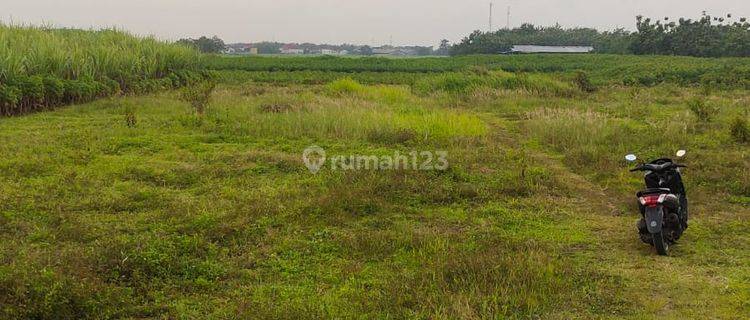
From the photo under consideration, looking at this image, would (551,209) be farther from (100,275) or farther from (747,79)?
(747,79)

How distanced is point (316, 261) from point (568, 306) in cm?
215

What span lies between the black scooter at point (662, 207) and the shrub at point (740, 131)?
18.5 feet

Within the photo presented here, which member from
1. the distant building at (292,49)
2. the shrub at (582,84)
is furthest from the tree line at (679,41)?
the distant building at (292,49)

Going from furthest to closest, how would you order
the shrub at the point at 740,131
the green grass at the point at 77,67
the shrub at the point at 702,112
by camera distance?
the green grass at the point at 77,67 → the shrub at the point at 702,112 → the shrub at the point at 740,131

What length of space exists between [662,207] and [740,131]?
6483 mm

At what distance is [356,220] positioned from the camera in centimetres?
657

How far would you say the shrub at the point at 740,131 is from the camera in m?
10.7

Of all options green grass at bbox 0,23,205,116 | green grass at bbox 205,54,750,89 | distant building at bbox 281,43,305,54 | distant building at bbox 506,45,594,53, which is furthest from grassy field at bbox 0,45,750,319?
distant building at bbox 281,43,305,54

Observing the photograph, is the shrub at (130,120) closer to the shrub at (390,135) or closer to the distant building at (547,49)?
the shrub at (390,135)

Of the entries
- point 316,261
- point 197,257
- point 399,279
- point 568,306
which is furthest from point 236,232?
A: point 568,306

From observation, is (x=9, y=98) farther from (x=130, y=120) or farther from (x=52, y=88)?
(x=130, y=120)

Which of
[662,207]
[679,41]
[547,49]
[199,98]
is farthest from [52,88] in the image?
[547,49]

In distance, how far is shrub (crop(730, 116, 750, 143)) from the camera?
420 inches

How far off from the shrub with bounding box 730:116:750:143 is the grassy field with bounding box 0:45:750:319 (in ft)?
0.95
